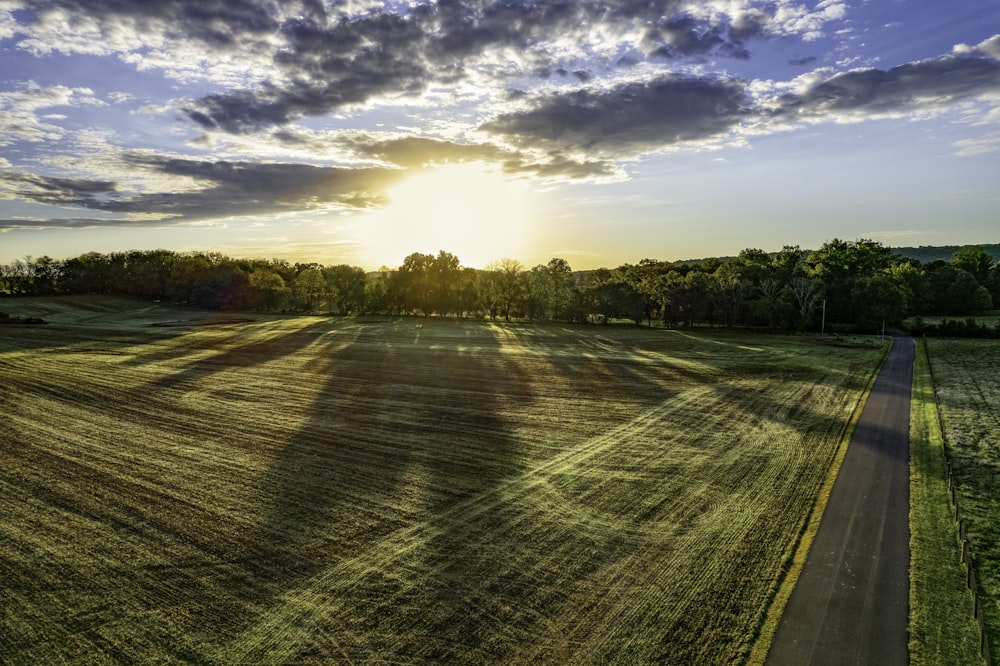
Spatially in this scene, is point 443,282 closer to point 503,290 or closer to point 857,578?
point 503,290

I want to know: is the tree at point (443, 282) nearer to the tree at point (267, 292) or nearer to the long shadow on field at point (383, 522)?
the tree at point (267, 292)

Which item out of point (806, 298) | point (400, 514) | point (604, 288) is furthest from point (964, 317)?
point (400, 514)

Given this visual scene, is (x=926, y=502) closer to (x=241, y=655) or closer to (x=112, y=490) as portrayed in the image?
(x=241, y=655)

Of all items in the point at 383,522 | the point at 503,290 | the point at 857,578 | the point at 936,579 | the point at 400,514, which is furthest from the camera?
the point at 503,290

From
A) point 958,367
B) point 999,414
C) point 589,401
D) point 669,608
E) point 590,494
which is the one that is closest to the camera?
point 669,608

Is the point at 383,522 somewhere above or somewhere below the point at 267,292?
below

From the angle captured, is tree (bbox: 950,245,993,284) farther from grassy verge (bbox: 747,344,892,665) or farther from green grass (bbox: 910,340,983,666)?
grassy verge (bbox: 747,344,892,665)

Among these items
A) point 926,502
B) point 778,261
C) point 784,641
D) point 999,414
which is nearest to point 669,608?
point 784,641
